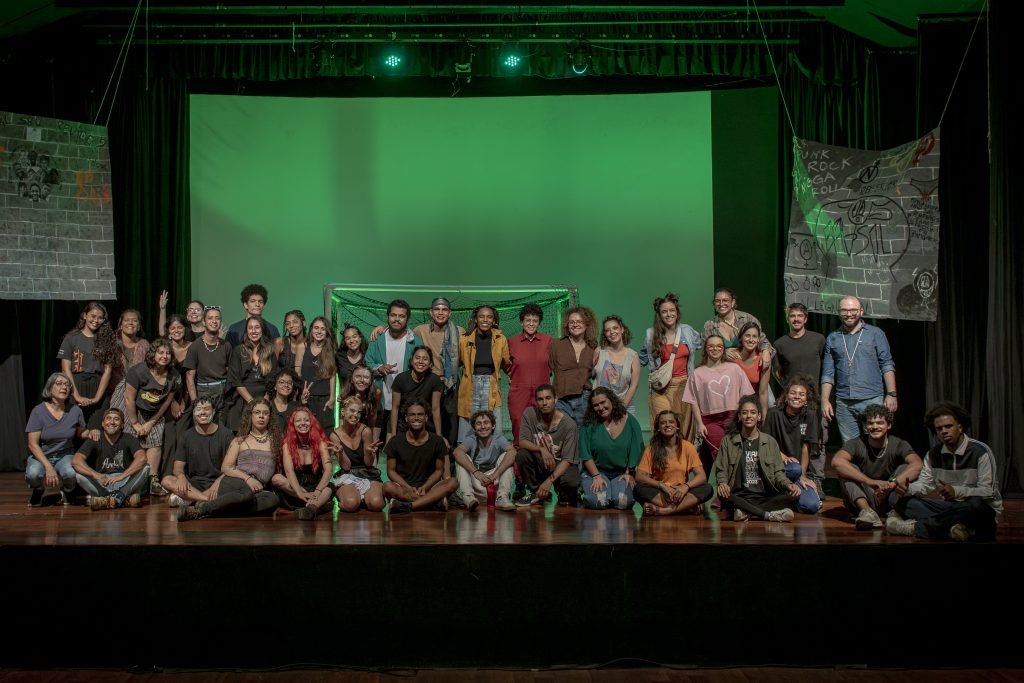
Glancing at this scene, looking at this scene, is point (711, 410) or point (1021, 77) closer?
point (711, 410)

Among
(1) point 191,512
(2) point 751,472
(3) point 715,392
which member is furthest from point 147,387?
(2) point 751,472

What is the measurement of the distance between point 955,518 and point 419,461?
2943mm

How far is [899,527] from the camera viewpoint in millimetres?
4703

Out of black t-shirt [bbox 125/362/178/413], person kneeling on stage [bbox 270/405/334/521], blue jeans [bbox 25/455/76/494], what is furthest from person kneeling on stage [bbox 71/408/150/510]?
person kneeling on stage [bbox 270/405/334/521]

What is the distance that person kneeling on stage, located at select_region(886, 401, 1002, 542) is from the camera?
14.9ft

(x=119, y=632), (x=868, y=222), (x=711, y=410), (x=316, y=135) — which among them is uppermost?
(x=316, y=135)

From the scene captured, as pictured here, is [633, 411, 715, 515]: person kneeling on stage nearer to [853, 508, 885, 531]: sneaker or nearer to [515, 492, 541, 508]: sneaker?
[515, 492, 541, 508]: sneaker

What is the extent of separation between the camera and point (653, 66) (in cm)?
812

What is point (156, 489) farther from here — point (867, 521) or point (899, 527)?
point (899, 527)

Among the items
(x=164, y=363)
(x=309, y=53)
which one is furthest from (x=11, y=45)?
(x=164, y=363)

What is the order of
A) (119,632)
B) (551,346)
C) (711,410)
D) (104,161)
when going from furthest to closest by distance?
(104,161) < (551,346) < (711,410) < (119,632)

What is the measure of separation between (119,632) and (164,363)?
2.41 m

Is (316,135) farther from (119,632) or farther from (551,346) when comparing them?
(119,632)

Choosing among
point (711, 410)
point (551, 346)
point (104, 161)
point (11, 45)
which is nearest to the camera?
point (711, 410)
